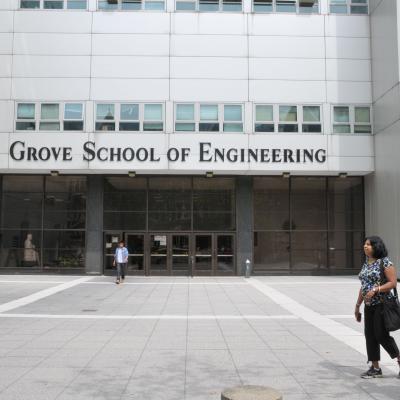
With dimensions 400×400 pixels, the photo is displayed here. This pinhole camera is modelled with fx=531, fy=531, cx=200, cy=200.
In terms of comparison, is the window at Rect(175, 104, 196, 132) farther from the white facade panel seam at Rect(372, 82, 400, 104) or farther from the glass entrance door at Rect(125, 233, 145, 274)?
the white facade panel seam at Rect(372, 82, 400, 104)

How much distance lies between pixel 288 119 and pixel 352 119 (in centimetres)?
300

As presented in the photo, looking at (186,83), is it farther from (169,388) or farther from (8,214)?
(169,388)

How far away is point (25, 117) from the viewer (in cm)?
2436

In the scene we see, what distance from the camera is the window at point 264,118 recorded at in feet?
79.9

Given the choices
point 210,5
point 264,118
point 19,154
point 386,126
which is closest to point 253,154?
point 264,118

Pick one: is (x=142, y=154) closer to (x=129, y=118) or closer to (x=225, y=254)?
(x=129, y=118)

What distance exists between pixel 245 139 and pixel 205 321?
13624mm

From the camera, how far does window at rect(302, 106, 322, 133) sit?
24.5m

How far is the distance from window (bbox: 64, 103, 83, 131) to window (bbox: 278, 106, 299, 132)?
9.13m

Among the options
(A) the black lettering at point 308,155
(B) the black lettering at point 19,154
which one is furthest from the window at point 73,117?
(A) the black lettering at point 308,155

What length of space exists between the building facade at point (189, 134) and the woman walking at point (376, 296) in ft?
56.3

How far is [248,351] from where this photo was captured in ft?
27.7

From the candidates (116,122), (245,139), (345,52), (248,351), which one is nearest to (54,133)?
(116,122)

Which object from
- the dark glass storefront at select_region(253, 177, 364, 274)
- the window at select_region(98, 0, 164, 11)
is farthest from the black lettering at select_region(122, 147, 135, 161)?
the window at select_region(98, 0, 164, 11)
